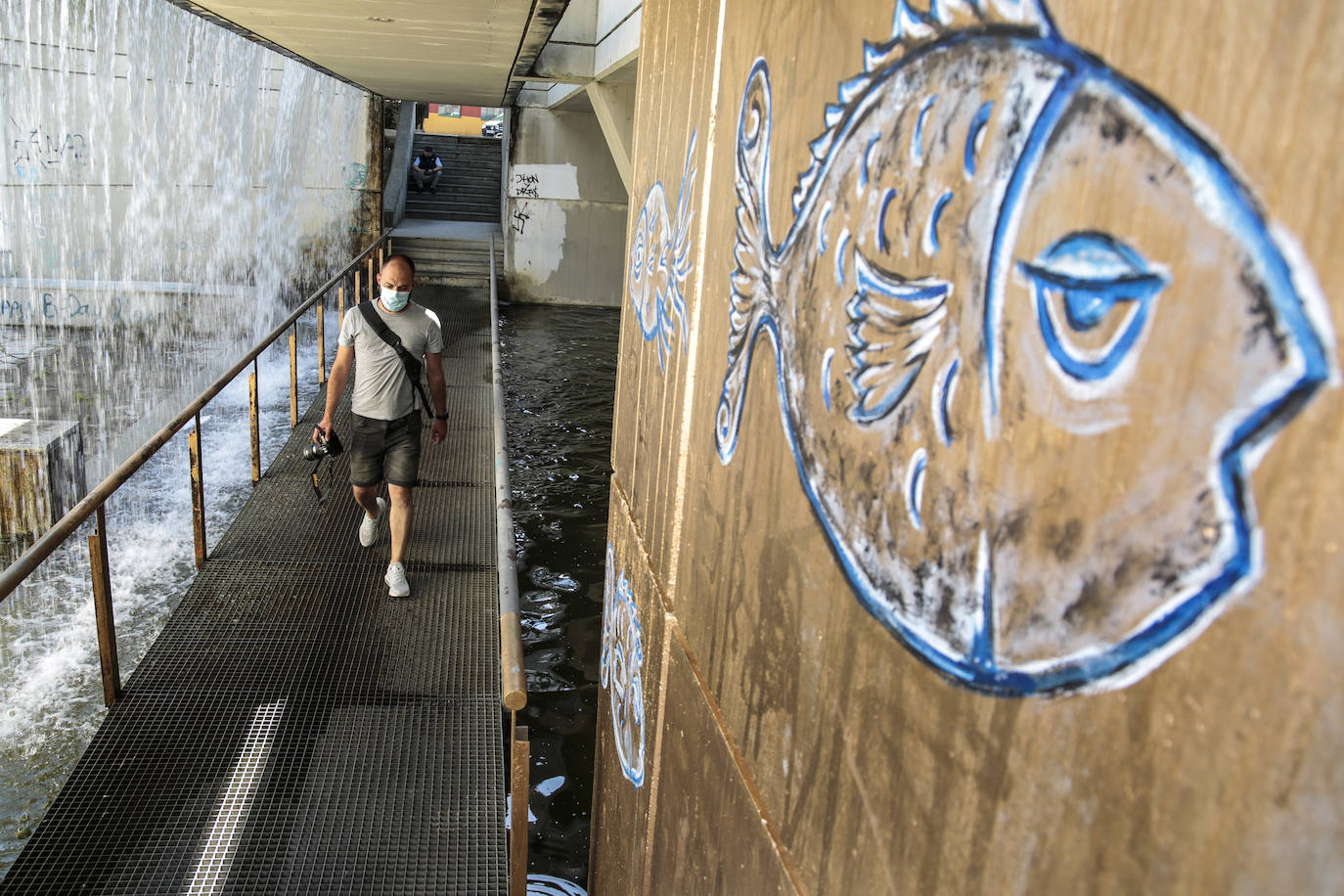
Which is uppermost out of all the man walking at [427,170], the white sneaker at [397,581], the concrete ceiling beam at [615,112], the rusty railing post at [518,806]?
the concrete ceiling beam at [615,112]

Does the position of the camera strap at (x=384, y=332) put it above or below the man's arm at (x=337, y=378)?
above

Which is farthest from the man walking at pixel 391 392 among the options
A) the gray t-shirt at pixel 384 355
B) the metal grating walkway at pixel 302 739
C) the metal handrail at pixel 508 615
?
the metal handrail at pixel 508 615

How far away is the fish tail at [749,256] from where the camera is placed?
199cm

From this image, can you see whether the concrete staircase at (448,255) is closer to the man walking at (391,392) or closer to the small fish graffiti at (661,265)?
the man walking at (391,392)

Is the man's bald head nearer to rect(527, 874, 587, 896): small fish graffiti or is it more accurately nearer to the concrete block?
rect(527, 874, 587, 896): small fish graffiti

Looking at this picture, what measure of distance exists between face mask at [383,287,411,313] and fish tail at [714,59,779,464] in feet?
10.2

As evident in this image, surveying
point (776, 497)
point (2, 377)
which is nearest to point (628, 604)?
point (776, 497)

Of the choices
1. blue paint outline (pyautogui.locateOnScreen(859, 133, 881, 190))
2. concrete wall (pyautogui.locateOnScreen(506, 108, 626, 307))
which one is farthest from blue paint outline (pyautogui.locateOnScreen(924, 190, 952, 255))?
concrete wall (pyautogui.locateOnScreen(506, 108, 626, 307))

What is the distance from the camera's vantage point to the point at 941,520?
1254 millimetres

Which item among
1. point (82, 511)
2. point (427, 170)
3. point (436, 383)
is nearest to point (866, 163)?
point (82, 511)

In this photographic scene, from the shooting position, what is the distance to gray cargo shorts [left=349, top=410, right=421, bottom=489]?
5.16 meters

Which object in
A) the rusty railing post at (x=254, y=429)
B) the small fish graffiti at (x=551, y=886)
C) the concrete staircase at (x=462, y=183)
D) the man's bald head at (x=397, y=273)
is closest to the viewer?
the small fish graffiti at (x=551, y=886)

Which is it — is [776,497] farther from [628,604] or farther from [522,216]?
[522,216]

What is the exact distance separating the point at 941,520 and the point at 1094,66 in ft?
1.80
